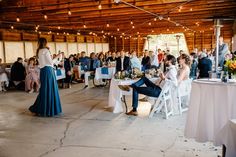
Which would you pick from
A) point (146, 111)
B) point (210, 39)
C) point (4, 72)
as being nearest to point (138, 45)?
point (210, 39)

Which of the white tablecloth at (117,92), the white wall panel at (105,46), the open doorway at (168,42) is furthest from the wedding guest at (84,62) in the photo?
the open doorway at (168,42)

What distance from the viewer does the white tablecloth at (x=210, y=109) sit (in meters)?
3.56

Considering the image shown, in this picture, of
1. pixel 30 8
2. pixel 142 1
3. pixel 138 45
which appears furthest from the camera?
pixel 138 45

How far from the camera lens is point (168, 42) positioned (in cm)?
2367

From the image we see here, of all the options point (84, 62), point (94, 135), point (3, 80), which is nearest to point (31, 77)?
point (3, 80)

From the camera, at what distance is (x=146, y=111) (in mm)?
6242

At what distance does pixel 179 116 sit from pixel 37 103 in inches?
121

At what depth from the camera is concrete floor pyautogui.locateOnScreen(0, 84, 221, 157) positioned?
381 centimetres

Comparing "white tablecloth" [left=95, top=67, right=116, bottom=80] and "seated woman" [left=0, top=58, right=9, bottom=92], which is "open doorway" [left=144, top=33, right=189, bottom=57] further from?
"seated woman" [left=0, top=58, right=9, bottom=92]

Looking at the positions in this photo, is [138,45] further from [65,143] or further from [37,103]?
[65,143]

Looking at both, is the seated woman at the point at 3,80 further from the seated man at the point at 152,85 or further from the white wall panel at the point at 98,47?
the white wall panel at the point at 98,47

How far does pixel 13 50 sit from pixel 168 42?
13.8m

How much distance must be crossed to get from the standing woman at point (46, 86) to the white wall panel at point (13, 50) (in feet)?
26.8

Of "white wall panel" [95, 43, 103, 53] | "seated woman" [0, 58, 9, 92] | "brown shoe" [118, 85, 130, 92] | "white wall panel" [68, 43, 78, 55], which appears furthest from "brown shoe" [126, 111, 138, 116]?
"white wall panel" [95, 43, 103, 53]
